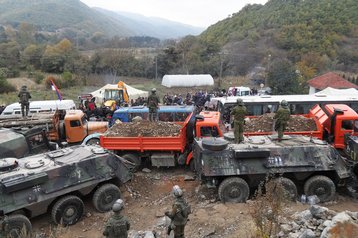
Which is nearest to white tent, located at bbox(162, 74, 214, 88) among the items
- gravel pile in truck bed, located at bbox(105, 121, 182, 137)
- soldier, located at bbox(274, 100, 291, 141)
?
gravel pile in truck bed, located at bbox(105, 121, 182, 137)

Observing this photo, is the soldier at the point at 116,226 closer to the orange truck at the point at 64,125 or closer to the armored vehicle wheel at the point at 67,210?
the armored vehicle wheel at the point at 67,210

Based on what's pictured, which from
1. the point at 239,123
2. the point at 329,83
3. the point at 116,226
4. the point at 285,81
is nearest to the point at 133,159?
the point at 239,123

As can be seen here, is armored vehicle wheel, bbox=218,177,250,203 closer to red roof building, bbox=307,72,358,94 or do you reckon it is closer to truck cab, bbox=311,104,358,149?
truck cab, bbox=311,104,358,149

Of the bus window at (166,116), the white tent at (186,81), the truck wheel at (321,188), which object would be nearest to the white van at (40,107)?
the bus window at (166,116)

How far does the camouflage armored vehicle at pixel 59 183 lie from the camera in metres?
8.48

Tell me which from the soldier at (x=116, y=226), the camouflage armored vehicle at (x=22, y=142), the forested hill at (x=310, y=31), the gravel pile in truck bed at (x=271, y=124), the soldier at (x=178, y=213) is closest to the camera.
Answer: the soldier at (x=116, y=226)

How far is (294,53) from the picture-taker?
47.9m

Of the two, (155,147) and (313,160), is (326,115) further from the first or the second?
(155,147)

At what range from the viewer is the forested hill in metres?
47.5

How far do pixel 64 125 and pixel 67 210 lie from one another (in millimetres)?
6755

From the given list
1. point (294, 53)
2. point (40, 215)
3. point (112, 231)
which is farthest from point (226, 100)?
point (294, 53)

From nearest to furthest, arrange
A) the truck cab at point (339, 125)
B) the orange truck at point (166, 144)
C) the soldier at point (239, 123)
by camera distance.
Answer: the soldier at point (239, 123)
the orange truck at point (166, 144)
the truck cab at point (339, 125)

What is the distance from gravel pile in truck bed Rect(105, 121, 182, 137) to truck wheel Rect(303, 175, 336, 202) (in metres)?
4.75

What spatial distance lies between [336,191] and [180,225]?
606 cm
